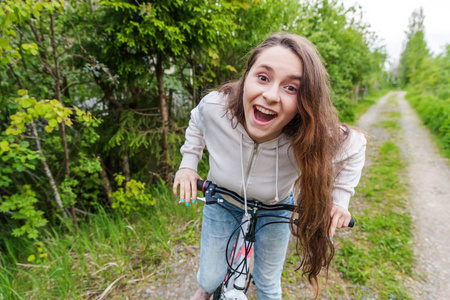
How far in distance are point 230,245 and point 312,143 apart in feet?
3.37

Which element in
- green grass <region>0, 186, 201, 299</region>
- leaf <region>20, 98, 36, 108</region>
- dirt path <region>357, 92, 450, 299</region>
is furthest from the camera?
dirt path <region>357, 92, 450, 299</region>

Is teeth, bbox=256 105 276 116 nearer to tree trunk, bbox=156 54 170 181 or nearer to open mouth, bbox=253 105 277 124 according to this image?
open mouth, bbox=253 105 277 124

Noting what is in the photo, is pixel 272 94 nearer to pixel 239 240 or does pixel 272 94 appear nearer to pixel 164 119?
pixel 239 240

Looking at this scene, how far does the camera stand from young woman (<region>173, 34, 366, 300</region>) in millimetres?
1187

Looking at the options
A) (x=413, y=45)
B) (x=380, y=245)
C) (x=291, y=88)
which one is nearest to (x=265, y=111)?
(x=291, y=88)

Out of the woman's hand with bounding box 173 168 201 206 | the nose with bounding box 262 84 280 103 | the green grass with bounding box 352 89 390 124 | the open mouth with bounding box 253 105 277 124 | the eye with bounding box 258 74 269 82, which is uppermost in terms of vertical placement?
the eye with bounding box 258 74 269 82

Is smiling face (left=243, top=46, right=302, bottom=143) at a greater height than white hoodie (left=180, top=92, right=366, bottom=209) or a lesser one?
greater

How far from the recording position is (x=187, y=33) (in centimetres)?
310

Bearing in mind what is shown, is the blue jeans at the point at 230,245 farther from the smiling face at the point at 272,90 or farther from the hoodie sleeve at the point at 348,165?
the smiling face at the point at 272,90

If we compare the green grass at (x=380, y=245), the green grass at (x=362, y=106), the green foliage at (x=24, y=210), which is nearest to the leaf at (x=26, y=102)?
the green foliage at (x=24, y=210)

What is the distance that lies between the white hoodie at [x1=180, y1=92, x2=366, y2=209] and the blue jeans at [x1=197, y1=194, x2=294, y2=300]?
0.27 metres

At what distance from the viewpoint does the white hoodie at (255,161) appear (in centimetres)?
135

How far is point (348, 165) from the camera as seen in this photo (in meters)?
1.34

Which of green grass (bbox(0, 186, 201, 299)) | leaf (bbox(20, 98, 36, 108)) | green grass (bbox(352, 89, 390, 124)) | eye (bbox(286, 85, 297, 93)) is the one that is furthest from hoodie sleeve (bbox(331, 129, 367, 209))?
green grass (bbox(352, 89, 390, 124))
